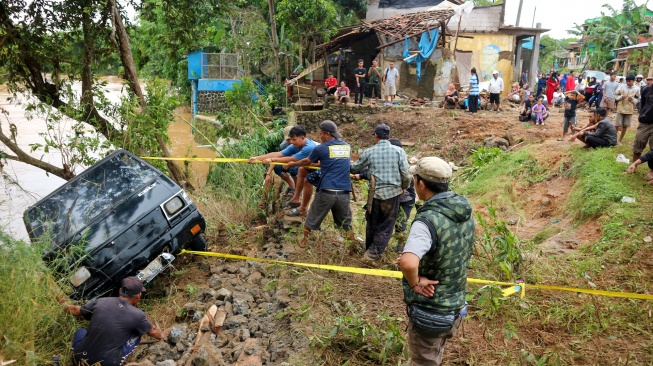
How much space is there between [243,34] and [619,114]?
17.0 m

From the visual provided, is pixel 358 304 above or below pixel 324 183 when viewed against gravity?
below

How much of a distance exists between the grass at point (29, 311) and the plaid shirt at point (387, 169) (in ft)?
11.0

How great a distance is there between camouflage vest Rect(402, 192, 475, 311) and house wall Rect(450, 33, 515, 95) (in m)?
21.0

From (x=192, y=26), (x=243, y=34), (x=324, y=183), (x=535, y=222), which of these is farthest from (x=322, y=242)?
(x=243, y=34)

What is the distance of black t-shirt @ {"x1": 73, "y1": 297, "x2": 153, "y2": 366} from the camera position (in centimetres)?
412

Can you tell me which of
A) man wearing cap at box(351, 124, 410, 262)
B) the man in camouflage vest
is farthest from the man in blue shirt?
the man in camouflage vest

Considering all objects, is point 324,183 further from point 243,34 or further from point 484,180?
point 243,34

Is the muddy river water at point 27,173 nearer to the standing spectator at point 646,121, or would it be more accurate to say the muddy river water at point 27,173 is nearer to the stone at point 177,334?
the stone at point 177,334

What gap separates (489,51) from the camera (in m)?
22.6

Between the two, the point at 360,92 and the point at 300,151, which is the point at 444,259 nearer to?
the point at 300,151

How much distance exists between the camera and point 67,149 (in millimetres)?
7957

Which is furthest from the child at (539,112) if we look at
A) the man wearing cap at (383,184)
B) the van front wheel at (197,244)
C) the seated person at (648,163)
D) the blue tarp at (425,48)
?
the van front wheel at (197,244)

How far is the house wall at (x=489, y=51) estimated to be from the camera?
22.4 metres

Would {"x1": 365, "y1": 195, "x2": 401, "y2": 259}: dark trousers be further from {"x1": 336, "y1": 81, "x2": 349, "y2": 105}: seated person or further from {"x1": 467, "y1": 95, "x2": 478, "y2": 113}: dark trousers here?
{"x1": 467, "y1": 95, "x2": 478, "y2": 113}: dark trousers
